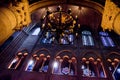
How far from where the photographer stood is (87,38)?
44.4 feet

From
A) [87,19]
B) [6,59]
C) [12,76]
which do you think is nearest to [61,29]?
[12,76]

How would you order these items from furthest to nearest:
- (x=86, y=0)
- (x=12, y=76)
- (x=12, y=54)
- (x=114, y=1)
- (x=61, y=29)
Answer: (x=12, y=54), (x=12, y=76), (x=86, y=0), (x=61, y=29), (x=114, y=1)

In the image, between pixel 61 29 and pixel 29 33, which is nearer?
pixel 61 29

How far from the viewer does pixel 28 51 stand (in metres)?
11.3

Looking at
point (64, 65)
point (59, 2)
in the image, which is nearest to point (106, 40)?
point (64, 65)

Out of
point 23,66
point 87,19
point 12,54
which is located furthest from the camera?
point 87,19

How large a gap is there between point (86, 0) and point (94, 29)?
5918mm

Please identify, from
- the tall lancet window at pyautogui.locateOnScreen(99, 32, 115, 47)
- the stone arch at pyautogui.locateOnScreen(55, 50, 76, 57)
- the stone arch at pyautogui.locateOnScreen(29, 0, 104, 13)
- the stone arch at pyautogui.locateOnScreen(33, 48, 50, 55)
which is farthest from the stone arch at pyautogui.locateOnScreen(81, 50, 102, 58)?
the stone arch at pyautogui.locateOnScreen(29, 0, 104, 13)

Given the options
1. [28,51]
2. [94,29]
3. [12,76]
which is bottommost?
[12,76]

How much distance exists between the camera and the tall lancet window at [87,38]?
12.6 metres

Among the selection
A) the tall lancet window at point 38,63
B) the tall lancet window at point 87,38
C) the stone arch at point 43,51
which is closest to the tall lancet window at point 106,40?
the tall lancet window at point 87,38

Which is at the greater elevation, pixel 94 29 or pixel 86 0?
pixel 94 29

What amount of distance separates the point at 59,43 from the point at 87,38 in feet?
24.2

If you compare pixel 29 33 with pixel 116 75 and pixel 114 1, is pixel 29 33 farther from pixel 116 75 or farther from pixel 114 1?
pixel 114 1
